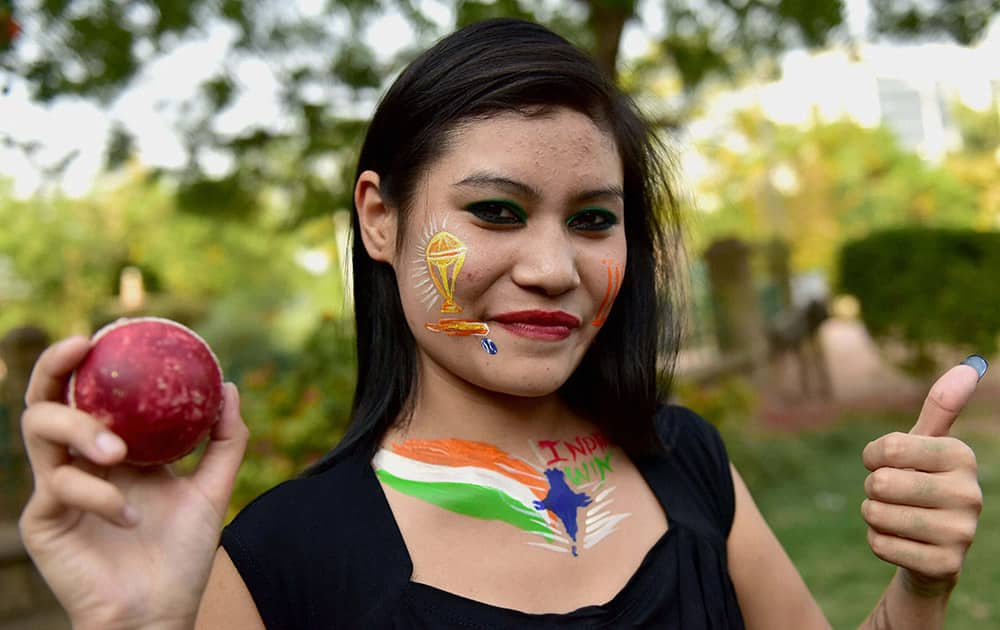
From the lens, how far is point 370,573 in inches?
54.4

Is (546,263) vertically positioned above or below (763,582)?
above

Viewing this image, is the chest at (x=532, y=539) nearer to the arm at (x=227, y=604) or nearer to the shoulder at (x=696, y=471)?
the shoulder at (x=696, y=471)

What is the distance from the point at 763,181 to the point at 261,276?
1274cm

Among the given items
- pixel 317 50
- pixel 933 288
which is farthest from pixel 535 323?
pixel 933 288

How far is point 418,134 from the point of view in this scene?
5.17ft

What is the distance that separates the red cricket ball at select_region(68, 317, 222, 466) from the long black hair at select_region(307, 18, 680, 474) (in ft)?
1.00

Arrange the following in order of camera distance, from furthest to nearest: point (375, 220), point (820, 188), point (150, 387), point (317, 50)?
point (820, 188), point (317, 50), point (375, 220), point (150, 387)

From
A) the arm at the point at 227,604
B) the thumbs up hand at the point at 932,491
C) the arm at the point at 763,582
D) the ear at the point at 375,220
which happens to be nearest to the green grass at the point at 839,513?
the arm at the point at 763,582

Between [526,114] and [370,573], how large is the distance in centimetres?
80

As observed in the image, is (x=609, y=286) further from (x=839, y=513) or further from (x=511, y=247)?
(x=839, y=513)

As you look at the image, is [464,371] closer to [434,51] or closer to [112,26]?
[434,51]

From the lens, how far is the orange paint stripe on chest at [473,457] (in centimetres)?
158

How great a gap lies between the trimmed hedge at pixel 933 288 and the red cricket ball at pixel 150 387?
851 cm

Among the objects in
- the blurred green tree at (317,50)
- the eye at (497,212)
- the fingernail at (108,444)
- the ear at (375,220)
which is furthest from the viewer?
the blurred green tree at (317,50)
